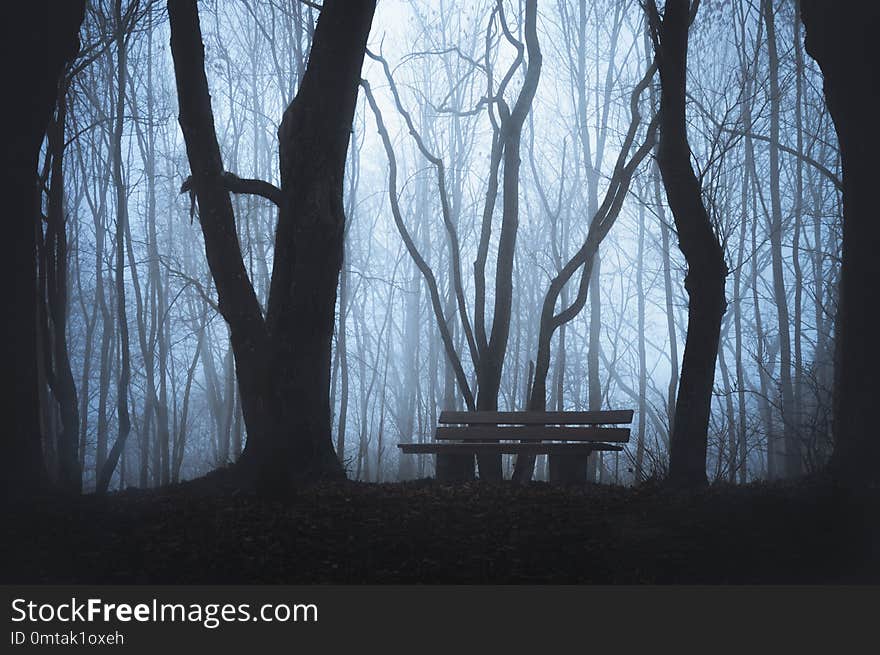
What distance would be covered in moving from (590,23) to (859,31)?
10.4 m

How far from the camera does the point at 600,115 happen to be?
15273 millimetres

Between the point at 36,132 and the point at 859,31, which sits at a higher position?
the point at 859,31

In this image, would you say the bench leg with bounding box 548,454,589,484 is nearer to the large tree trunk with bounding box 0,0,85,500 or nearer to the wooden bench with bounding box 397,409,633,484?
the wooden bench with bounding box 397,409,633,484

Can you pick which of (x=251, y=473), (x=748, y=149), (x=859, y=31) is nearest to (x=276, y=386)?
(x=251, y=473)

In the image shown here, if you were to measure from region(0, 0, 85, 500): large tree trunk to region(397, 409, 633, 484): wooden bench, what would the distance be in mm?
2747

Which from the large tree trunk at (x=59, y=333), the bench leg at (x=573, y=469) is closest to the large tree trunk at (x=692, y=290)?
the bench leg at (x=573, y=469)

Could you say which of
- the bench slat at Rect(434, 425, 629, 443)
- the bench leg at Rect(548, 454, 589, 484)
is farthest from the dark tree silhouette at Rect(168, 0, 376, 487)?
the bench leg at Rect(548, 454, 589, 484)

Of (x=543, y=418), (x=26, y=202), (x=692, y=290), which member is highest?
(x=26, y=202)

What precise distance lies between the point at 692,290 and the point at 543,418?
184cm

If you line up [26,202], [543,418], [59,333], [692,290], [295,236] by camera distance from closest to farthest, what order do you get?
[26,202] < [692,290] < [295,236] < [543,418] < [59,333]

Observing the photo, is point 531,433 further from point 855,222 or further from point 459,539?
point 855,222

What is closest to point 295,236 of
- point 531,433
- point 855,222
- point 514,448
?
point 514,448

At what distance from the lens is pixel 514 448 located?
6.27 m

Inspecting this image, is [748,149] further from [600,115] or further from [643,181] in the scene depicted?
[600,115]
